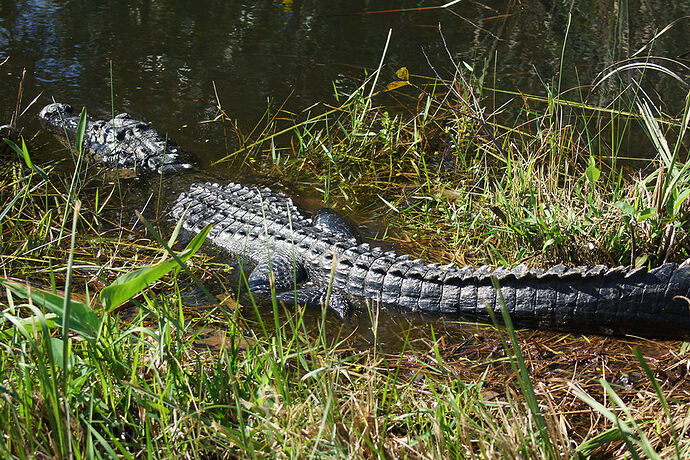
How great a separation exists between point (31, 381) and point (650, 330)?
2723mm

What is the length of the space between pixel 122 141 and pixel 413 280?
11.8 ft

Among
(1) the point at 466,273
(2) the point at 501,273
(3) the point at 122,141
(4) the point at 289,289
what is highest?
(2) the point at 501,273

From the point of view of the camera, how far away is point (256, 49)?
7715 mm

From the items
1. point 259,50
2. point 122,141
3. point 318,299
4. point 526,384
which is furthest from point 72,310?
point 259,50

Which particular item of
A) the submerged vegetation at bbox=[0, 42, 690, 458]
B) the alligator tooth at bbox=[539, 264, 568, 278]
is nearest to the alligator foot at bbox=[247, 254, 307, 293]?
the submerged vegetation at bbox=[0, 42, 690, 458]

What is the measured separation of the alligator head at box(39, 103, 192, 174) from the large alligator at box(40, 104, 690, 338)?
0.71 metres

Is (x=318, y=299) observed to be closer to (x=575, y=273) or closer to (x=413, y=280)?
Answer: (x=413, y=280)

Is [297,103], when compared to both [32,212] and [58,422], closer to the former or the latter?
[32,212]

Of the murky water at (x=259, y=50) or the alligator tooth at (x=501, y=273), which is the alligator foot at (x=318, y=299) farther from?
the murky water at (x=259, y=50)

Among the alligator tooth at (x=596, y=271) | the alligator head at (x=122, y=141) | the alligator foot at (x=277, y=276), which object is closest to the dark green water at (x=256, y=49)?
the alligator head at (x=122, y=141)

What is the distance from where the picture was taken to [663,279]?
2.89 metres

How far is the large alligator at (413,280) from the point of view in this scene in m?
2.96

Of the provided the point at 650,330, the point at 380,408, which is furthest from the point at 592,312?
the point at 380,408

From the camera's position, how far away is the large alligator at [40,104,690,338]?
2955 millimetres
